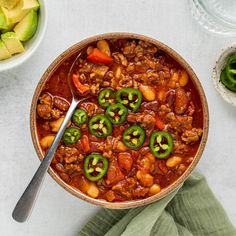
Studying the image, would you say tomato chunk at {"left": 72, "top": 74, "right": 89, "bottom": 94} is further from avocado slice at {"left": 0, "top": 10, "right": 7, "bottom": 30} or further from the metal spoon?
avocado slice at {"left": 0, "top": 10, "right": 7, "bottom": 30}

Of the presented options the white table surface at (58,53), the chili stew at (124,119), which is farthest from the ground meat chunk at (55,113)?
the white table surface at (58,53)

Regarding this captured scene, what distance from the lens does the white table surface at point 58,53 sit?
2.56 m

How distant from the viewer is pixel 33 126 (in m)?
2.38

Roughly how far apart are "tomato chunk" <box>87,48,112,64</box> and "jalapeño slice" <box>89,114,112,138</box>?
7.8 inches

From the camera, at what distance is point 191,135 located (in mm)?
2406

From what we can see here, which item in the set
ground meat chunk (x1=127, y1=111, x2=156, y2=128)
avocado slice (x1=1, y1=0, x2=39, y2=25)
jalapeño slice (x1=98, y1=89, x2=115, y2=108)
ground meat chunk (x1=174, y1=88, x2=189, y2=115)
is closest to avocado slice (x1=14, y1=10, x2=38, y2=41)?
avocado slice (x1=1, y1=0, x2=39, y2=25)

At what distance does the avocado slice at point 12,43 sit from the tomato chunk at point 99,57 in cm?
27

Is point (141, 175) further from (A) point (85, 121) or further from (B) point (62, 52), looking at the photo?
(B) point (62, 52)

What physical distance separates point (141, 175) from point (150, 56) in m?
0.44

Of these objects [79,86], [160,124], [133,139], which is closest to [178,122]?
[160,124]

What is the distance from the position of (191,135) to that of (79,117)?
1.37 ft

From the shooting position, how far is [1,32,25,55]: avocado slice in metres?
2.38

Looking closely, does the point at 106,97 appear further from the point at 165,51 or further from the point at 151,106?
the point at 165,51

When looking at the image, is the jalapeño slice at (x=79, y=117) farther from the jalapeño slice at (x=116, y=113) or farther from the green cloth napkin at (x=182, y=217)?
the green cloth napkin at (x=182, y=217)
